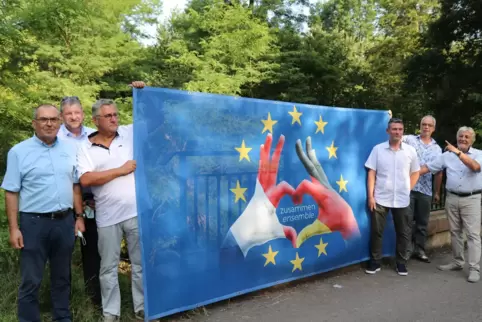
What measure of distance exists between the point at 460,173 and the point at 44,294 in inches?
190

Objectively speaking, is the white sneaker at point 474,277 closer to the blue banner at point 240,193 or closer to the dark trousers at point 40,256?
the blue banner at point 240,193

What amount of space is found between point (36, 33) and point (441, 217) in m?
6.83

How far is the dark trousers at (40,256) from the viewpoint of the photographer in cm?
315

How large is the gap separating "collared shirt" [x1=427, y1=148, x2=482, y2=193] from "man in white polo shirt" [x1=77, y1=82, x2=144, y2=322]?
3.96 m

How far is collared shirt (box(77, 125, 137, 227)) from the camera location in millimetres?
3457

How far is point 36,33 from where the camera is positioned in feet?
21.1

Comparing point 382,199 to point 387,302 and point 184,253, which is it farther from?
point 184,253

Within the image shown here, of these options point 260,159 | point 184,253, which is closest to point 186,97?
point 260,159

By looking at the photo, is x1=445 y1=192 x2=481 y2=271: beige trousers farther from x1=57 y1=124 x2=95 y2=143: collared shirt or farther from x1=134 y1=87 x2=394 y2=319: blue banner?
x1=57 y1=124 x2=95 y2=143: collared shirt

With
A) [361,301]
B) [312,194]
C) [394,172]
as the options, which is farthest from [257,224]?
[394,172]

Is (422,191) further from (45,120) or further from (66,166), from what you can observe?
(45,120)

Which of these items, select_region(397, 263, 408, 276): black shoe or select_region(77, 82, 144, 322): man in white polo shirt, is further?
select_region(397, 263, 408, 276): black shoe

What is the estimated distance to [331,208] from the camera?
5051 mm

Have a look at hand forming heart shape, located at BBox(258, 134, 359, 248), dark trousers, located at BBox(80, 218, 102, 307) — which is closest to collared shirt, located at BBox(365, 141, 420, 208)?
hand forming heart shape, located at BBox(258, 134, 359, 248)
